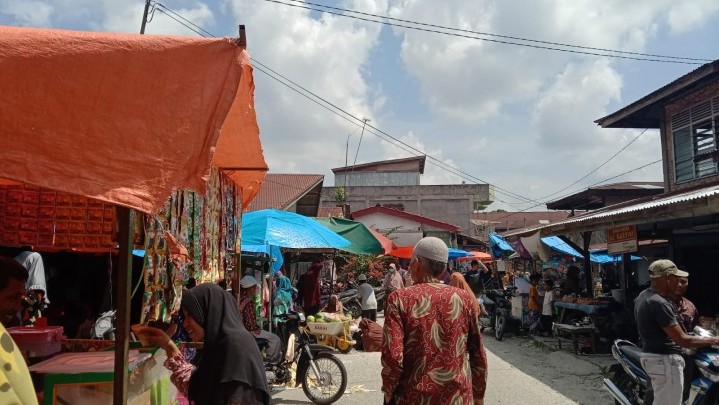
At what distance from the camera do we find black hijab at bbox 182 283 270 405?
9.02ft

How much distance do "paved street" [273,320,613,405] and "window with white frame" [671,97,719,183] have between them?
5.82 metres

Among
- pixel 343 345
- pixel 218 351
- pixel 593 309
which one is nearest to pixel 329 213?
pixel 343 345

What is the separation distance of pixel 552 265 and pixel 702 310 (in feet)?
34.0

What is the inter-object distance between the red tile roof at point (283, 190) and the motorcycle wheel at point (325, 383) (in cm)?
973

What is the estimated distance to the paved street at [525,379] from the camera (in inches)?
288

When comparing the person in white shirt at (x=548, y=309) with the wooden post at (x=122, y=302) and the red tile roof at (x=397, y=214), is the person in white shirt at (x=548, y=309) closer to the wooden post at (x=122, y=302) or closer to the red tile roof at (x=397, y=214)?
the wooden post at (x=122, y=302)

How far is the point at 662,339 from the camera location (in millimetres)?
4492

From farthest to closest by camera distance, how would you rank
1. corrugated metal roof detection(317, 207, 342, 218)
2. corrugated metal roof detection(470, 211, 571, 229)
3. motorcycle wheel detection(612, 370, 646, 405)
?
corrugated metal roof detection(470, 211, 571, 229), corrugated metal roof detection(317, 207, 342, 218), motorcycle wheel detection(612, 370, 646, 405)

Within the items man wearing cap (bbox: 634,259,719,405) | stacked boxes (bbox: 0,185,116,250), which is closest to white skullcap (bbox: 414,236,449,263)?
man wearing cap (bbox: 634,259,719,405)

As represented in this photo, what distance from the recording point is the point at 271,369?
712 centimetres

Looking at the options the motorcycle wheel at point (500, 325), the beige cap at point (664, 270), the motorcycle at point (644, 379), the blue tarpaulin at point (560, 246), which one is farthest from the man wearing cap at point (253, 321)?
the blue tarpaulin at point (560, 246)

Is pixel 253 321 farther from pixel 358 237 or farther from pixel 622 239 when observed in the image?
→ pixel 622 239

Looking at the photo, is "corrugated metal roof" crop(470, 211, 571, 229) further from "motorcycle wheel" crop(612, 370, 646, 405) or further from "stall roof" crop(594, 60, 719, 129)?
"motorcycle wheel" crop(612, 370, 646, 405)

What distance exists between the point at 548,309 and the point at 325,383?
720cm
